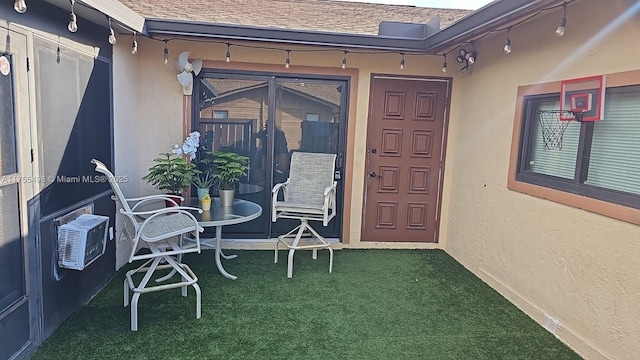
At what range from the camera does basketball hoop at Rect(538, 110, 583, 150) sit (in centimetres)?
304

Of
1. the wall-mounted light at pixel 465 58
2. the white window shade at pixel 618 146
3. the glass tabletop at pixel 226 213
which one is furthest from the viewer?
the wall-mounted light at pixel 465 58

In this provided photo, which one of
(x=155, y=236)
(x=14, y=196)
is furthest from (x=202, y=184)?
(x=14, y=196)

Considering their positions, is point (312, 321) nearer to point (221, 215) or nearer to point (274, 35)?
point (221, 215)

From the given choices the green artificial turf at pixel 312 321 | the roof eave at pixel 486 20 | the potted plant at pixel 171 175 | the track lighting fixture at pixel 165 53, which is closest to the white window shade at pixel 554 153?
the roof eave at pixel 486 20

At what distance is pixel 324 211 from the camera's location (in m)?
3.96

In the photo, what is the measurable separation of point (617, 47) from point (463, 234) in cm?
244

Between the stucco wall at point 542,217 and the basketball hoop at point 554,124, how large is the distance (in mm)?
273

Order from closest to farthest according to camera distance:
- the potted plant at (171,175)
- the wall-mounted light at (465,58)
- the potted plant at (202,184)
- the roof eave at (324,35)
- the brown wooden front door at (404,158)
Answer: the roof eave at (324,35) → the potted plant at (171,175) → the potted plant at (202,184) → the wall-mounted light at (465,58) → the brown wooden front door at (404,158)

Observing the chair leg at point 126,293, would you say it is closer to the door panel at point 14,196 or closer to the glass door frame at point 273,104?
the door panel at point 14,196

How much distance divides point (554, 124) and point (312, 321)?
2.45m

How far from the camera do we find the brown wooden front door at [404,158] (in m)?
4.71

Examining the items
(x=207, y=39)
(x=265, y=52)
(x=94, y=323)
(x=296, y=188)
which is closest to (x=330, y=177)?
(x=296, y=188)

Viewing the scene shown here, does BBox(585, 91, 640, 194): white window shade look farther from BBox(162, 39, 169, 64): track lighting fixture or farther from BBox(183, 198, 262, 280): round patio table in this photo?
BBox(162, 39, 169, 64): track lighting fixture

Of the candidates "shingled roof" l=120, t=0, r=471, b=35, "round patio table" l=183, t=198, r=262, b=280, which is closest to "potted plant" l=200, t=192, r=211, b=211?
"round patio table" l=183, t=198, r=262, b=280
